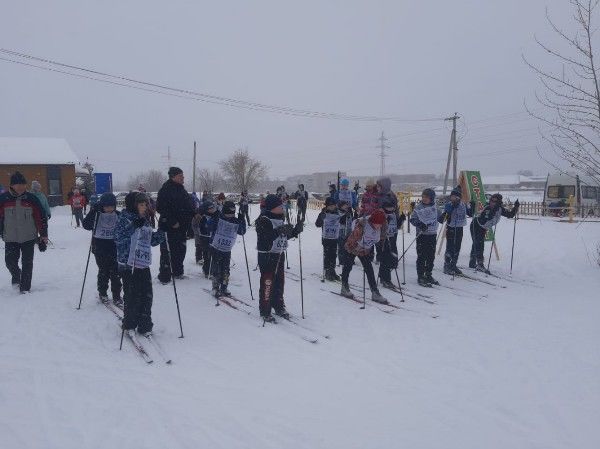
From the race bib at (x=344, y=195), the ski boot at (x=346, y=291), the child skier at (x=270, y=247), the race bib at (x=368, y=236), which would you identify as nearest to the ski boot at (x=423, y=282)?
the ski boot at (x=346, y=291)

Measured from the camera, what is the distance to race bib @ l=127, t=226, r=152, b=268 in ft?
18.0

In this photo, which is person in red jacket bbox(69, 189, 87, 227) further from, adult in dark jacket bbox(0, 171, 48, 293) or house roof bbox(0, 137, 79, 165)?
house roof bbox(0, 137, 79, 165)

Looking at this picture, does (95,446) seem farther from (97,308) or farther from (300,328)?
(97,308)

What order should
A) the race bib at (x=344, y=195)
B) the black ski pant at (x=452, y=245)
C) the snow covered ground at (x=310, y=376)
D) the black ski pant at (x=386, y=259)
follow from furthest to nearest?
the race bib at (x=344, y=195), the black ski pant at (x=452, y=245), the black ski pant at (x=386, y=259), the snow covered ground at (x=310, y=376)

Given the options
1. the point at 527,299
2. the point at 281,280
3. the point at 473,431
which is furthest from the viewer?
the point at 527,299

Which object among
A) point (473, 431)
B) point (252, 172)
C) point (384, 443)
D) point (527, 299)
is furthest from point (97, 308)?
point (252, 172)

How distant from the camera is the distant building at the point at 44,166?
30562mm

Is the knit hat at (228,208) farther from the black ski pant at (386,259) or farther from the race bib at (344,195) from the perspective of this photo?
the race bib at (344,195)

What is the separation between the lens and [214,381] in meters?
4.49

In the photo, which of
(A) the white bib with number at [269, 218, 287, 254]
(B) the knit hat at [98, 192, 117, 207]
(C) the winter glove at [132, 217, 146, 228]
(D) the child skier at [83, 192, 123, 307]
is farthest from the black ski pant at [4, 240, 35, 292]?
(A) the white bib with number at [269, 218, 287, 254]

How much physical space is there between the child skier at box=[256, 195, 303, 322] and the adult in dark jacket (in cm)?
401

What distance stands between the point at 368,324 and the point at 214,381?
8.89 ft

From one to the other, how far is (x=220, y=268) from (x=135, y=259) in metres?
2.29

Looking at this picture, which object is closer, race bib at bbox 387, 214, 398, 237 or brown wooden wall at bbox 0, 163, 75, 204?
race bib at bbox 387, 214, 398, 237
